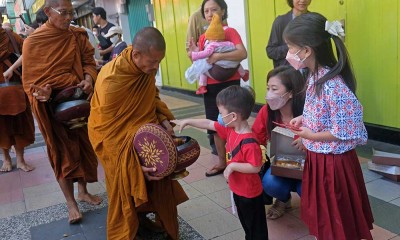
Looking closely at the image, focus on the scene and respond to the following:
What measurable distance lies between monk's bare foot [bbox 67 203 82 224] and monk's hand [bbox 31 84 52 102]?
3.03 feet

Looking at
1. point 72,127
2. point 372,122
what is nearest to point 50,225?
point 72,127

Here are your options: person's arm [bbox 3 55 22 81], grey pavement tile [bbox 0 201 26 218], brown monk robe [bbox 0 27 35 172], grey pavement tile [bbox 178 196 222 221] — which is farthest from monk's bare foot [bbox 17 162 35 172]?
grey pavement tile [bbox 178 196 222 221]

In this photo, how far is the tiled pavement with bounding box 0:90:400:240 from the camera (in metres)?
2.69

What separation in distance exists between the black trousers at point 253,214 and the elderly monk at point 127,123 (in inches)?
20.8

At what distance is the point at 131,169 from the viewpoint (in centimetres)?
233

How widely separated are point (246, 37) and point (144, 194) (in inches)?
175

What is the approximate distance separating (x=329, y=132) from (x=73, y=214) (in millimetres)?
2242

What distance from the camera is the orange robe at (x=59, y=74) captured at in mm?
2949

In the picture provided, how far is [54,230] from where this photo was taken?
120 inches

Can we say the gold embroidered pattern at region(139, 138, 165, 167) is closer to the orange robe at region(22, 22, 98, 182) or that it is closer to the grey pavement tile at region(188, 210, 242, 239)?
the grey pavement tile at region(188, 210, 242, 239)

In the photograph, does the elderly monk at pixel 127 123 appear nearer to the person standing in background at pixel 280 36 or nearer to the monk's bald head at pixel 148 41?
the monk's bald head at pixel 148 41

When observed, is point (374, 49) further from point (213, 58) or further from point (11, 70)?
point (11, 70)

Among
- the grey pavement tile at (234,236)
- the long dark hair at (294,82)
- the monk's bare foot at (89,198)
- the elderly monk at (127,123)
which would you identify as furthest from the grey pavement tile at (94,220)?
the long dark hair at (294,82)

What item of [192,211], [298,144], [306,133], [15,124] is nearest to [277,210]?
[192,211]
